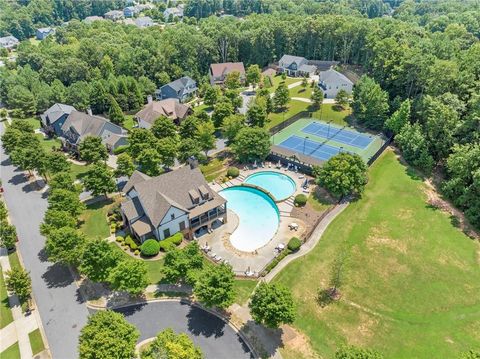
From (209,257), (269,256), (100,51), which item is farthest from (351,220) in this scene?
(100,51)

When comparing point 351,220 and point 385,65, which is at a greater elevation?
point 385,65

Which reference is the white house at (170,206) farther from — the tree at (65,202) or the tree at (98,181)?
the tree at (65,202)

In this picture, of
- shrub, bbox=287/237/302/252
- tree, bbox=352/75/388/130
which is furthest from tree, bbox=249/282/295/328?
tree, bbox=352/75/388/130

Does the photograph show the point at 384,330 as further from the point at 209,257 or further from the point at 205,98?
the point at 205,98

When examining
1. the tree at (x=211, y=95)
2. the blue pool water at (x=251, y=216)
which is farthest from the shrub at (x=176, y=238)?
the tree at (x=211, y=95)

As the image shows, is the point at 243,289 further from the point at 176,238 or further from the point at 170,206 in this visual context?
the point at 170,206
